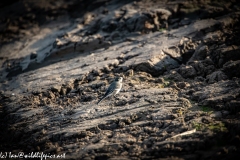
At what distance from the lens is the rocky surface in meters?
7.16

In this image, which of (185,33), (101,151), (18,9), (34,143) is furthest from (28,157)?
(18,9)

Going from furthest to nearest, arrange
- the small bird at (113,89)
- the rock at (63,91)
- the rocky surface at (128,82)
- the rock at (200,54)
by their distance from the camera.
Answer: the rock at (200,54) < the rock at (63,91) < the small bird at (113,89) < the rocky surface at (128,82)

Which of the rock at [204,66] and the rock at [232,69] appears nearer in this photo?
the rock at [232,69]

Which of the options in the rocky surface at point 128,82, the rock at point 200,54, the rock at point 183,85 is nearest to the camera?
the rocky surface at point 128,82

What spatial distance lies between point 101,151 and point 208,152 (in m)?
2.45

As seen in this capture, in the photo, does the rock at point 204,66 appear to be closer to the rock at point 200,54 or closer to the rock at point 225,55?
the rock at point 225,55

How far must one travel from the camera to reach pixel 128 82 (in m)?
9.98

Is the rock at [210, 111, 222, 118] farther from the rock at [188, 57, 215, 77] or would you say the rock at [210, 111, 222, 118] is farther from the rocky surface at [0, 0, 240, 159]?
the rock at [188, 57, 215, 77]

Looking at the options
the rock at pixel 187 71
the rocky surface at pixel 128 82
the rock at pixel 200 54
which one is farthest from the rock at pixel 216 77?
the rock at pixel 200 54

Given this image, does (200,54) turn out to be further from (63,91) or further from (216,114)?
(63,91)

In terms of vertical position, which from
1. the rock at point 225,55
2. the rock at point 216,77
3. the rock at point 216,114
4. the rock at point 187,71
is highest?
the rock at point 225,55

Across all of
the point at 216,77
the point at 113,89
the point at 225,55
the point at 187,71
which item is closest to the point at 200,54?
the point at 225,55

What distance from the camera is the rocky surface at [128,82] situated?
7.16 meters

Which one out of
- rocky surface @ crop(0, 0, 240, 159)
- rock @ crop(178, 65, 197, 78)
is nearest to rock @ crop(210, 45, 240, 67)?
rocky surface @ crop(0, 0, 240, 159)
